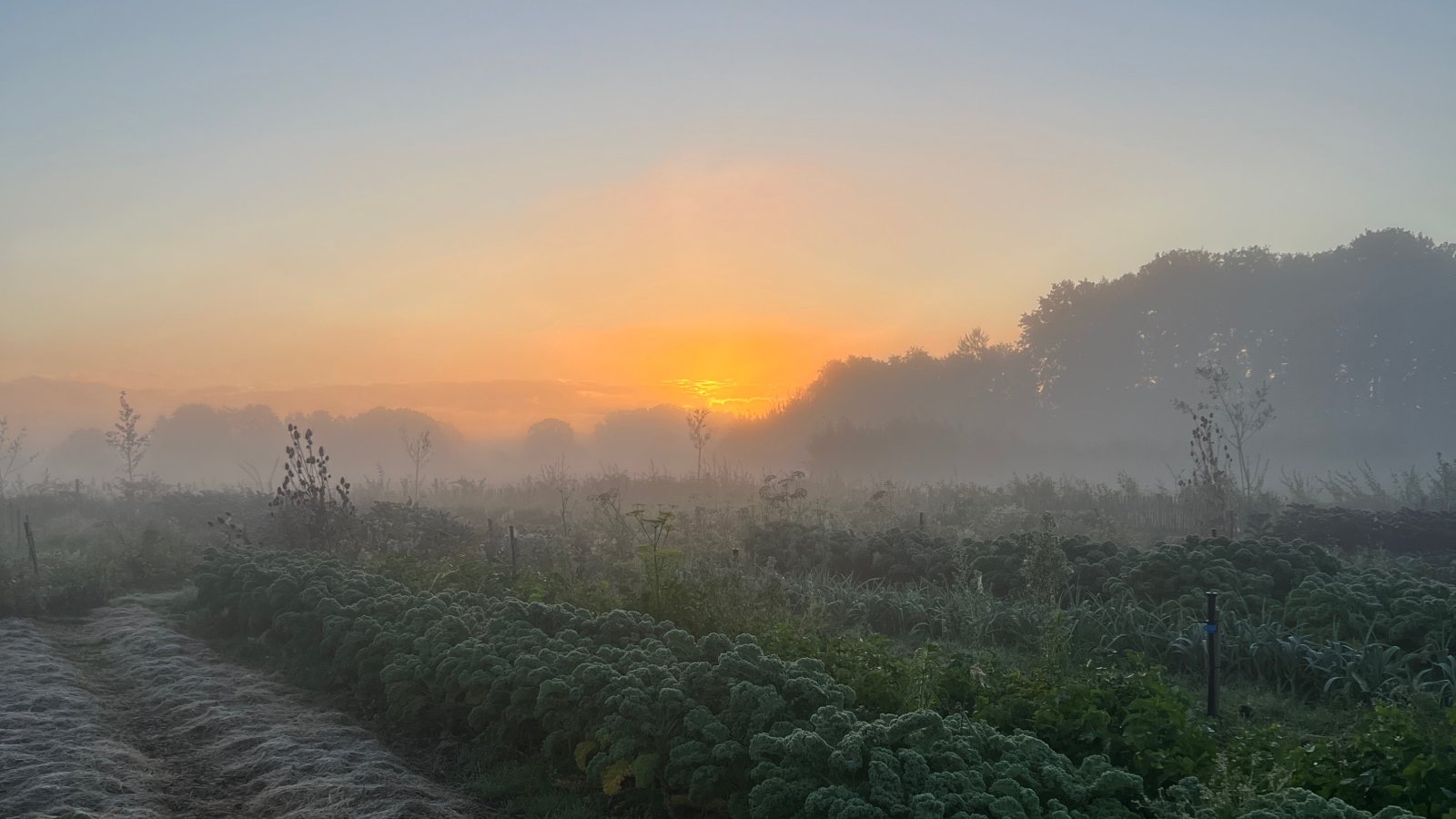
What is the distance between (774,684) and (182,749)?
4.65 metres

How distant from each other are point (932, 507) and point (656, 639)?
1514 cm

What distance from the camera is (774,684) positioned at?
16.0 feet

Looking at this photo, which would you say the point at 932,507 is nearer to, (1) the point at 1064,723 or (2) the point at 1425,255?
(1) the point at 1064,723

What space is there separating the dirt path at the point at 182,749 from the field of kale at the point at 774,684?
34 mm

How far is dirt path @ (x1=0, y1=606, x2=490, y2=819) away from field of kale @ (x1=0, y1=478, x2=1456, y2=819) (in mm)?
34

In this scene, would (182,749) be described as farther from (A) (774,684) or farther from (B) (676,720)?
(A) (774,684)

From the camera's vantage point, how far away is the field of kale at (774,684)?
13.0 ft

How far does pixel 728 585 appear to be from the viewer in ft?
28.1

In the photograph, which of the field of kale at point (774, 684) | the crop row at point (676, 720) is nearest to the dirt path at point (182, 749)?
the field of kale at point (774, 684)

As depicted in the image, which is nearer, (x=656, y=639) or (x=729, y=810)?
(x=729, y=810)

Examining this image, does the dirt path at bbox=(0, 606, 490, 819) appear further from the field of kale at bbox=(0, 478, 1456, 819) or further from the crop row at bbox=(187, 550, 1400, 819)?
the crop row at bbox=(187, 550, 1400, 819)

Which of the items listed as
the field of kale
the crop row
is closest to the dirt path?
the field of kale

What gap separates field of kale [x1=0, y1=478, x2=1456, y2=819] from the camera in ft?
13.0

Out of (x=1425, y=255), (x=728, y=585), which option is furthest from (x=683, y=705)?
(x=1425, y=255)
